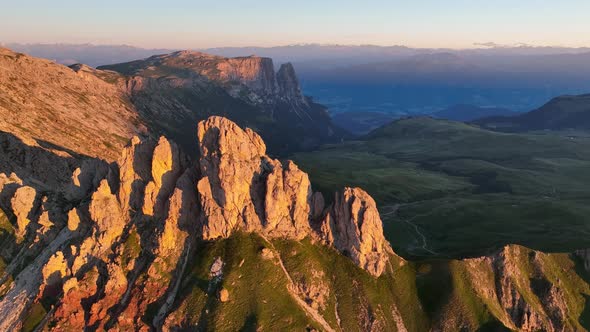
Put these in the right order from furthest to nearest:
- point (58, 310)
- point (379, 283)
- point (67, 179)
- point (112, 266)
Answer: point (67, 179)
point (379, 283)
point (112, 266)
point (58, 310)

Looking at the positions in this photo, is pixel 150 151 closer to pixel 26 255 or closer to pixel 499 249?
pixel 26 255

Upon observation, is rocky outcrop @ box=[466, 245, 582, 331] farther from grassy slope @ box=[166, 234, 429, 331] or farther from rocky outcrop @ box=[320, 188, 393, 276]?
rocky outcrop @ box=[320, 188, 393, 276]

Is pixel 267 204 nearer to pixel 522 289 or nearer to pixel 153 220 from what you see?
pixel 153 220

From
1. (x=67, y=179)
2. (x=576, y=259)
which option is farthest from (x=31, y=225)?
(x=576, y=259)

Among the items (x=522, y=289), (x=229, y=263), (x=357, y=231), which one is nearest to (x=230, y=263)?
(x=229, y=263)

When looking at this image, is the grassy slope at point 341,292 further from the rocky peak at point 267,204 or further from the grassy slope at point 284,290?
the rocky peak at point 267,204
